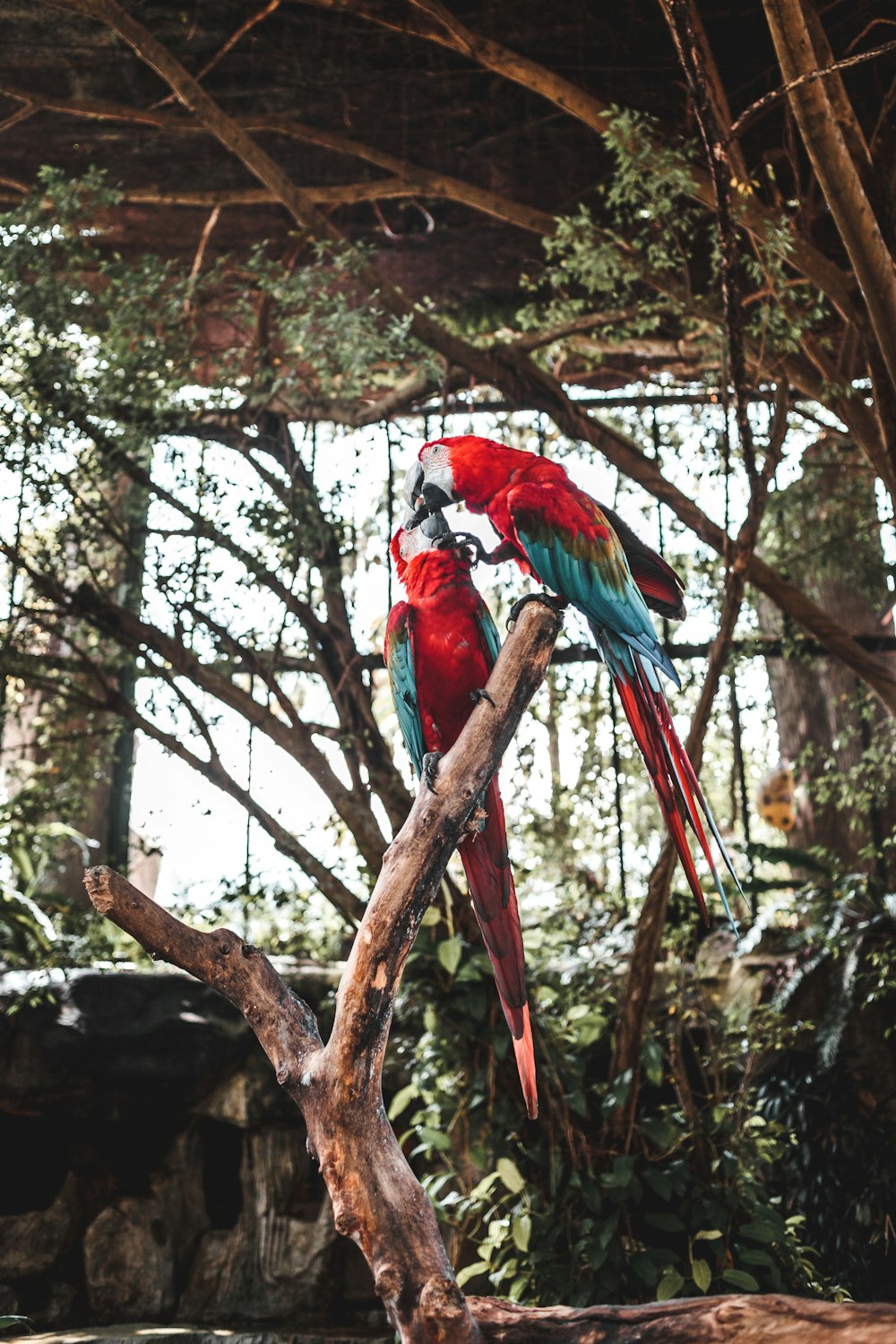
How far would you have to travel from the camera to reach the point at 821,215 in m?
3.85

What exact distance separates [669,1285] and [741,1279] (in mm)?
168

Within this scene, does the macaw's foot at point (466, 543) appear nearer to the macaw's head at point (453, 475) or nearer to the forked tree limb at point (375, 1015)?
the macaw's head at point (453, 475)

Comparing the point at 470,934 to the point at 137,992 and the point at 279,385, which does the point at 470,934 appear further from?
the point at 279,385

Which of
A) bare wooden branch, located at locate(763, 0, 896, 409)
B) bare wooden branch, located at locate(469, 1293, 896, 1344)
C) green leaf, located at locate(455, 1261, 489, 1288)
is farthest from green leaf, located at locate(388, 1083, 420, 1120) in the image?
bare wooden branch, located at locate(763, 0, 896, 409)

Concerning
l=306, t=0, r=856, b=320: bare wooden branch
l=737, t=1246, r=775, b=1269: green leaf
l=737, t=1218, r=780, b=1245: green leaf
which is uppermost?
l=306, t=0, r=856, b=320: bare wooden branch

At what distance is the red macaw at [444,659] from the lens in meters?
1.84

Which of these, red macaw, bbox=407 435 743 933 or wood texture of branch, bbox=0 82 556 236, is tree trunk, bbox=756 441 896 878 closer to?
wood texture of branch, bbox=0 82 556 236

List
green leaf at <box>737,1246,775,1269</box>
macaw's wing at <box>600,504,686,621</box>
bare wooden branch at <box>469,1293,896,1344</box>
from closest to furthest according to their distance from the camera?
bare wooden branch at <box>469,1293,896,1344</box> → macaw's wing at <box>600,504,686,621</box> → green leaf at <box>737,1246,775,1269</box>

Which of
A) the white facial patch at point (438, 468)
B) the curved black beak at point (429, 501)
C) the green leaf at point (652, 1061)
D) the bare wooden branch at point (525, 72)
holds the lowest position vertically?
the green leaf at point (652, 1061)

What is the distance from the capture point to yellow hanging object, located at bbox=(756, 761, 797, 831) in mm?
4141

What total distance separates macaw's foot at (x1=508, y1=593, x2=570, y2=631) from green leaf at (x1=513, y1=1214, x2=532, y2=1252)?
172 cm

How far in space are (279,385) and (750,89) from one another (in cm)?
180

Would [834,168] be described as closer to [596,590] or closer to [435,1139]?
[596,590]

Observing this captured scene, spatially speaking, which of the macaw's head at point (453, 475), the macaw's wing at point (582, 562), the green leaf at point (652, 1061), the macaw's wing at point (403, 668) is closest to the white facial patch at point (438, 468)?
the macaw's head at point (453, 475)
